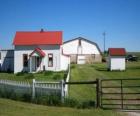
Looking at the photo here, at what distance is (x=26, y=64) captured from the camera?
43250 mm

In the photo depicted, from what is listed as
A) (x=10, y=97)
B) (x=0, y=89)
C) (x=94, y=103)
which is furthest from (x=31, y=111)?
(x=0, y=89)

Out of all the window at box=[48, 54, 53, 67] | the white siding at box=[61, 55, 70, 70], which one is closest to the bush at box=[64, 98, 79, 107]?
the window at box=[48, 54, 53, 67]

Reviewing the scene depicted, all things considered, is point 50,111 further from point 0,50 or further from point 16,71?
point 0,50

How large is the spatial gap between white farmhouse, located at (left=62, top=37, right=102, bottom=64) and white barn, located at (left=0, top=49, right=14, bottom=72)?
1080 inches

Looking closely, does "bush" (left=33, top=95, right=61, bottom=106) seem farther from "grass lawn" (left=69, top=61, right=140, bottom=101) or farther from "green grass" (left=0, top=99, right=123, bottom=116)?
"grass lawn" (left=69, top=61, right=140, bottom=101)

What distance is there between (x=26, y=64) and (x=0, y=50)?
503 cm

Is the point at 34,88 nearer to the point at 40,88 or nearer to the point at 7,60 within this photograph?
the point at 40,88

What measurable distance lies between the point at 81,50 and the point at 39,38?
91.1 ft

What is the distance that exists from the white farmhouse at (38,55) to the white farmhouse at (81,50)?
2759 cm

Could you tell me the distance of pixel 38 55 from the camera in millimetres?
42312

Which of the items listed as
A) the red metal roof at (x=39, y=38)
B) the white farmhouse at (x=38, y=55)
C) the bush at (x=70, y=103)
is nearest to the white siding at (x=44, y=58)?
the white farmhouse at (x=38, y=55)

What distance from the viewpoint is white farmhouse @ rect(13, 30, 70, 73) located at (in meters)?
42.6

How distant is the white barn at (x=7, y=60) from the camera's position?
148ft

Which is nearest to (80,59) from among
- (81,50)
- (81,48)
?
(81,50)
